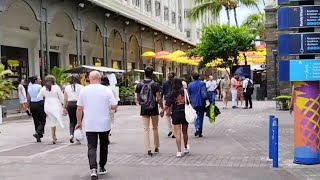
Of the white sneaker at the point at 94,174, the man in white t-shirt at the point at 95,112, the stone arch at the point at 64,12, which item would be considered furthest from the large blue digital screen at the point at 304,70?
the stone arch at the point at 64,12

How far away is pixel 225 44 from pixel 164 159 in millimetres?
28144

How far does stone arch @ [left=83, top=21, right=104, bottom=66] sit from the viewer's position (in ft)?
126

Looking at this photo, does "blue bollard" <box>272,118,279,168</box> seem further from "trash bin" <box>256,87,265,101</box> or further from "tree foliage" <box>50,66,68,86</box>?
"trash bin" <box>256,87,265,101</box>

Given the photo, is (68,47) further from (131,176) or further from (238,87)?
(131,176)

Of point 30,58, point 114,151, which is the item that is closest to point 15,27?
point 30,58

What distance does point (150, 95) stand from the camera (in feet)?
34.4

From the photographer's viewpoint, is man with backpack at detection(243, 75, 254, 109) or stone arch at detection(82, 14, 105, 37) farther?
stone arch at detection(82, 14, 105, 37)

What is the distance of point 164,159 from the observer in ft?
32.9

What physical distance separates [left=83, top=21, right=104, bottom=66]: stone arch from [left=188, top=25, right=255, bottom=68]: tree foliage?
26.8ft

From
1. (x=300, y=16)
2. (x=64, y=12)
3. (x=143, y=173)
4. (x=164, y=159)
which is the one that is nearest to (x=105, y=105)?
(x=143, y=173)

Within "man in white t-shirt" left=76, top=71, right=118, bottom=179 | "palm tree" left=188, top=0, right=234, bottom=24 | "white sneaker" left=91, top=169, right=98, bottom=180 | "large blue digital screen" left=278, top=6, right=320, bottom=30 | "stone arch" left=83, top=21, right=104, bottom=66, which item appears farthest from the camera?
"palm tree" left=188, top=0, right=234, bottom=24

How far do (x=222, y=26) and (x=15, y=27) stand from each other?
55.0 feet

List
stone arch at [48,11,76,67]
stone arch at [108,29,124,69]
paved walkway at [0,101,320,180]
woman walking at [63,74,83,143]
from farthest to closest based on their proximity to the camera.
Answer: stone arch at [108,29,124,69]
stone arch at [48,11,76,67]
woman walking at [63,74,83,143]
paved walkway at [0,101,320,180]

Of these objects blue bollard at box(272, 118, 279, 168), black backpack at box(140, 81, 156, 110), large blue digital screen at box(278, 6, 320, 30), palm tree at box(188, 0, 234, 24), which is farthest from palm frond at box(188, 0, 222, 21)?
blue bollard at box(272, 118, 279, 168)
